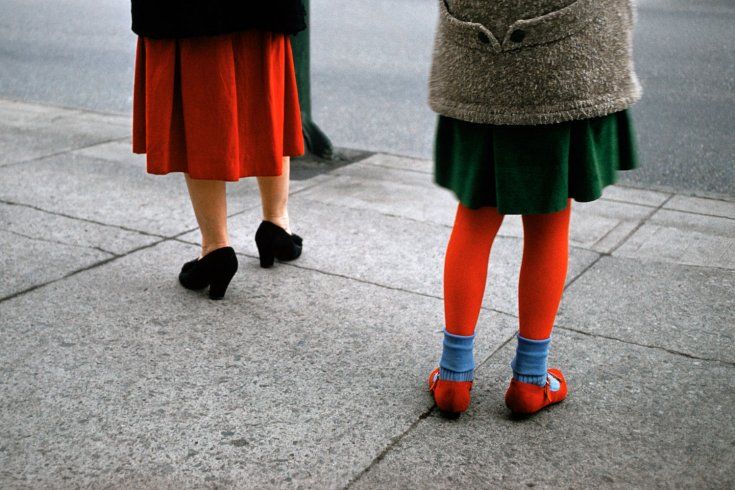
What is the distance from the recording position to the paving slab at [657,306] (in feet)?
9.81

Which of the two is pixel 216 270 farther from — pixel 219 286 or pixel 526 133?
pixel 526 133

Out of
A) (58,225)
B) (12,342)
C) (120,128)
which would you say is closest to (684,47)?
(120,128)

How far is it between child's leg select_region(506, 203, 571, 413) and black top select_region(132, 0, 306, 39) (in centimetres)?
124

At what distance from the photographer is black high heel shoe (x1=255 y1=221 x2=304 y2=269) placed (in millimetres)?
3561

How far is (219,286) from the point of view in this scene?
129 inches

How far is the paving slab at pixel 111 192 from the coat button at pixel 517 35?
2.29m

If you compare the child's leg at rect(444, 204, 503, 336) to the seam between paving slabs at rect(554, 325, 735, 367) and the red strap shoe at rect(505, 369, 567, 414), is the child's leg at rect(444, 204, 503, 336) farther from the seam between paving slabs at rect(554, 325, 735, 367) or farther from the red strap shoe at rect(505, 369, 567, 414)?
the seam between paving slabs at rect(554, 325, 735, 367)

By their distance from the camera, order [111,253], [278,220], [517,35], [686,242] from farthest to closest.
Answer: [686,242] → [111,253] → [278,220] → [517,35]

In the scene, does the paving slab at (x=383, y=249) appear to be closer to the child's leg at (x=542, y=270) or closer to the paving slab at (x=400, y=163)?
the child's leg at (x=542, y=270)

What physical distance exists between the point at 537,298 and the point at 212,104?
1.37 metres

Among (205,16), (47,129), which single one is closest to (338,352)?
(205,16)

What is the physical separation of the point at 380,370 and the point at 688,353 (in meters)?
1.02

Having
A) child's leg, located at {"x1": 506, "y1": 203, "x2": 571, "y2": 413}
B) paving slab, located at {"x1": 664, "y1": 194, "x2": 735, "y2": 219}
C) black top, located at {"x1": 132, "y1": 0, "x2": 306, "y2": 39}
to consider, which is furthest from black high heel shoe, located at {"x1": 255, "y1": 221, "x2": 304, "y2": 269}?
paving slab, located at {"x1": 664, "y1": 194, "x2": 735, "y2": 219}

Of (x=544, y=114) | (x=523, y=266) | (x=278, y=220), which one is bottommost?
(x=278, y=220)
